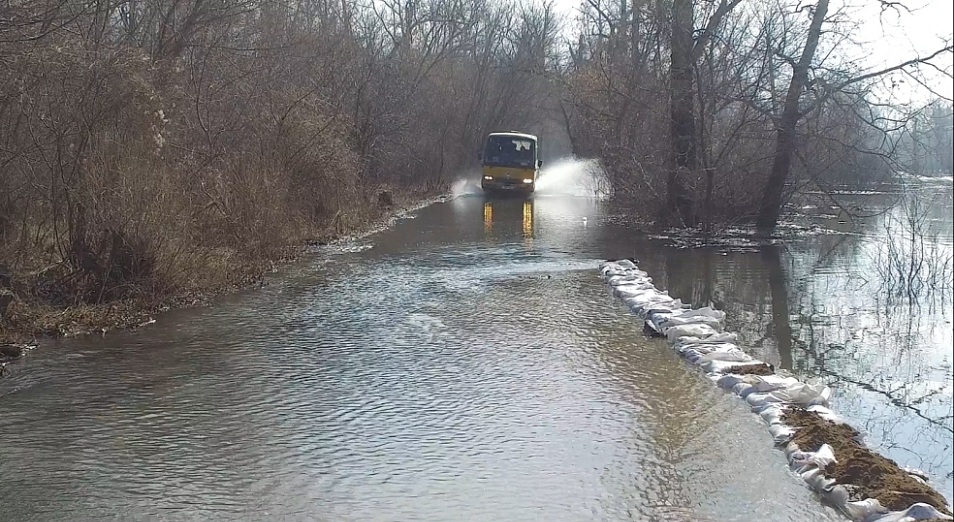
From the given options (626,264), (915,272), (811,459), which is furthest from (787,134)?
(811,459)

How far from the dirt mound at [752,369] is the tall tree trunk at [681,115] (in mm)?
13378

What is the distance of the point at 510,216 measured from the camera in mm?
29266

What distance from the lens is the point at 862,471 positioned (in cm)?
602

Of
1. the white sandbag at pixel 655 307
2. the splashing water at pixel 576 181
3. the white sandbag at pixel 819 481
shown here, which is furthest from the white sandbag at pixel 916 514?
the splashing water at pixel 576 181

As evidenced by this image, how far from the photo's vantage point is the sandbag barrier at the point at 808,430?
5594 millimetres

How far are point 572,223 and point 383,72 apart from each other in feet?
41.0

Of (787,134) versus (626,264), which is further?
(787,134)

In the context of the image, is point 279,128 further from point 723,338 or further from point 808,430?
point 808,430

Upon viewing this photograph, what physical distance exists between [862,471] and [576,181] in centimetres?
4322

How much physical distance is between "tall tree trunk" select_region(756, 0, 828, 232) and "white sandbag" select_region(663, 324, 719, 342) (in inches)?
456

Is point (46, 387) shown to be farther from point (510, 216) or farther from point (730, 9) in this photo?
point (510, 216)

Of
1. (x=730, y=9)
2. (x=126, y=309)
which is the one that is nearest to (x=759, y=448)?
(x=126, y=309)

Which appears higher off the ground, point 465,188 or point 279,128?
point 279,128

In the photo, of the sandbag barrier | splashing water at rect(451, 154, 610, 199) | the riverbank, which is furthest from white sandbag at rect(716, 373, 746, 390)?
splashing water at rect(451, 154, 610, 199)
